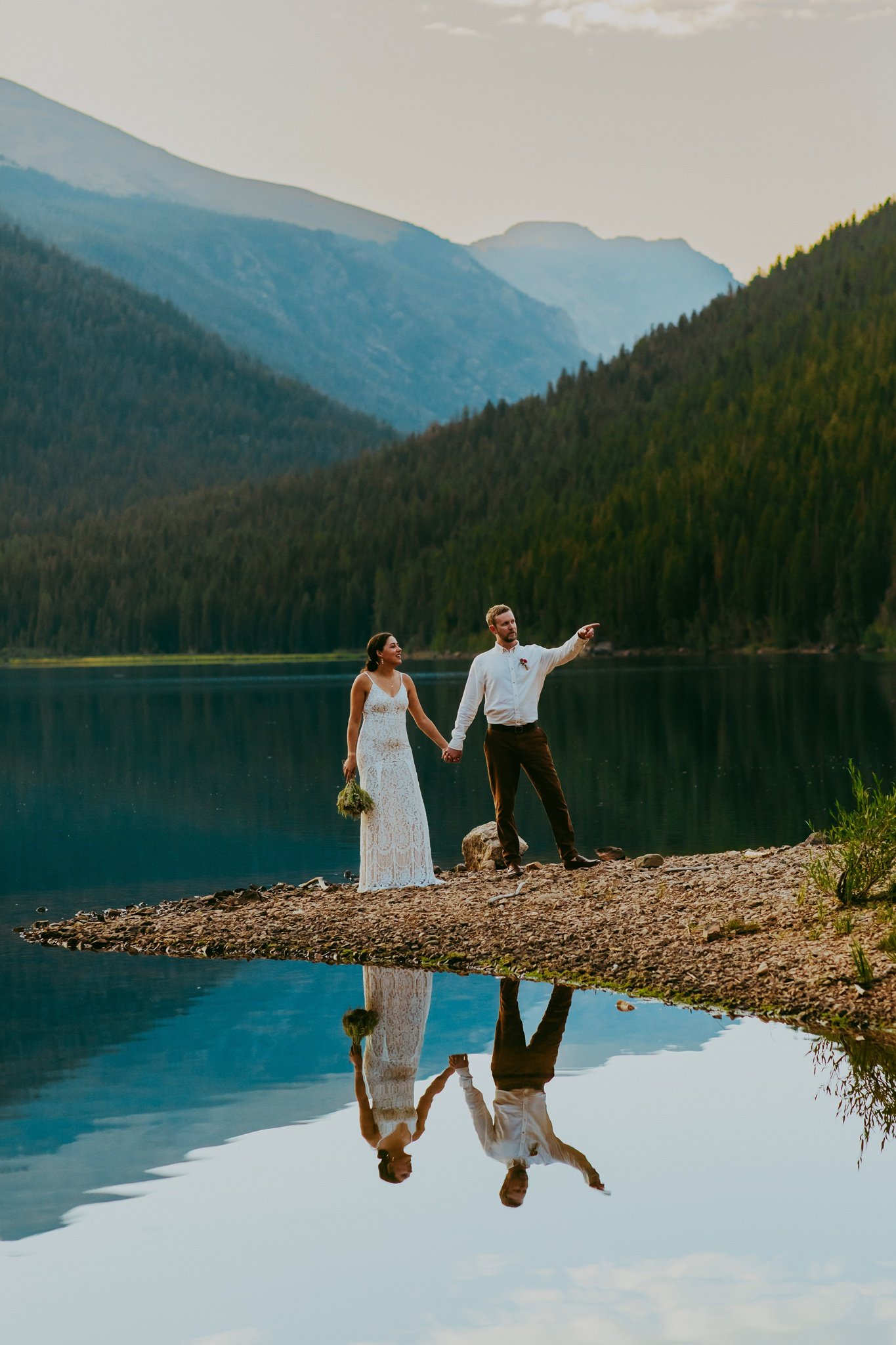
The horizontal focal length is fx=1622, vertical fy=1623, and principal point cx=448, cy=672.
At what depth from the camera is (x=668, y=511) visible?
469 ft

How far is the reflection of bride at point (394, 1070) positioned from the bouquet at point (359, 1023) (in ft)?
0.19

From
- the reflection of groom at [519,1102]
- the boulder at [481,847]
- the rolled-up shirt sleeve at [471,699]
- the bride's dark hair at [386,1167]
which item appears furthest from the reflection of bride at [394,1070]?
the boulder at [481,847]

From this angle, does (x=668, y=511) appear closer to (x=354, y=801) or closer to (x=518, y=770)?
(x=354, y=801)

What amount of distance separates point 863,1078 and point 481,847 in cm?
1089

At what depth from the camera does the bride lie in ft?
54.2

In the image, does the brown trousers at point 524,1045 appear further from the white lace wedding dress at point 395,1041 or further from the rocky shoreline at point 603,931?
the rocky shoreline at point 603,931

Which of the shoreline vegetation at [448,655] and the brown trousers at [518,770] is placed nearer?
the brown trousers at [518,770]

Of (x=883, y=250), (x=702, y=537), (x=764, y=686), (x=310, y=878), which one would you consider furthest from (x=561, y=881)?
(x=883, y=250)

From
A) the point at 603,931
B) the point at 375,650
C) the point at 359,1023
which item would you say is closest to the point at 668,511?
the point at 375,650

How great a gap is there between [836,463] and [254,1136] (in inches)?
5032

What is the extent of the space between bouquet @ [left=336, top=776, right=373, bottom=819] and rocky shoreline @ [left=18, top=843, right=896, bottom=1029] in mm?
942

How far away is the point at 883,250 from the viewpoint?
165625 mm

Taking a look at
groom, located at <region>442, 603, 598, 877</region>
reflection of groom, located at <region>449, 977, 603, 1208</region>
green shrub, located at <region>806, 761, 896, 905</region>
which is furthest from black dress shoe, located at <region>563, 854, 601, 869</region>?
reflection of groom, located at <region>449, 977, 603, 1208</region>

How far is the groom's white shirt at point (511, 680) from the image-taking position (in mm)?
15969
